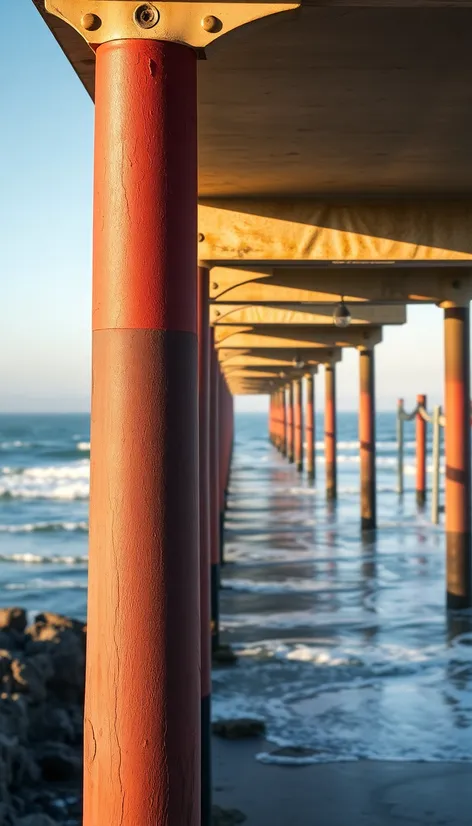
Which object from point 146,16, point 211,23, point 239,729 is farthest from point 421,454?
point 146,16

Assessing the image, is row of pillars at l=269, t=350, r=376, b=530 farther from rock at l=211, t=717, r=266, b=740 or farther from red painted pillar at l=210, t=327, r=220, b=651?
rock at l=211, t=717, r=266, b=740

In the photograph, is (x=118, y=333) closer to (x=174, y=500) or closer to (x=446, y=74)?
(x=174, y=500)

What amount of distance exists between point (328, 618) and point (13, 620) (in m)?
3.96

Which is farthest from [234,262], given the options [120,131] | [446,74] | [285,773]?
[120,131]

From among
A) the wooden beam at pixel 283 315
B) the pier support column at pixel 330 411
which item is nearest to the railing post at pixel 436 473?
the pier support column at pixel 330 411

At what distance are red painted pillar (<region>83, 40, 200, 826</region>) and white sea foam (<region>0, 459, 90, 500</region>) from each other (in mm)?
36975

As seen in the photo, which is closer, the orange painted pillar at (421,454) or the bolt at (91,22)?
the bolt at (91,22)

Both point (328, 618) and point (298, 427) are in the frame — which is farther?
point (298, 427)

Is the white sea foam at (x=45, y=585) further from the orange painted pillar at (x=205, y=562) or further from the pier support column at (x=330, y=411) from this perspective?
the orange painted pillar at (x=205, y=562)

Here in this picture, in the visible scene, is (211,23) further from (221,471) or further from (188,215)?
(221,471)

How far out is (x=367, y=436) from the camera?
20.6 metres

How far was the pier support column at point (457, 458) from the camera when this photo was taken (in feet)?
40.5

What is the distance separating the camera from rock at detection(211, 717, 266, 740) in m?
7.91

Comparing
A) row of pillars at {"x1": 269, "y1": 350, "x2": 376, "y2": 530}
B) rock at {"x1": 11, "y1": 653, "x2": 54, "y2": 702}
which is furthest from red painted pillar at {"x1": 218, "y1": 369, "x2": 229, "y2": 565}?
rock at {"x1": 11, "y1": 653, "x2": 54, "y2": 702}
